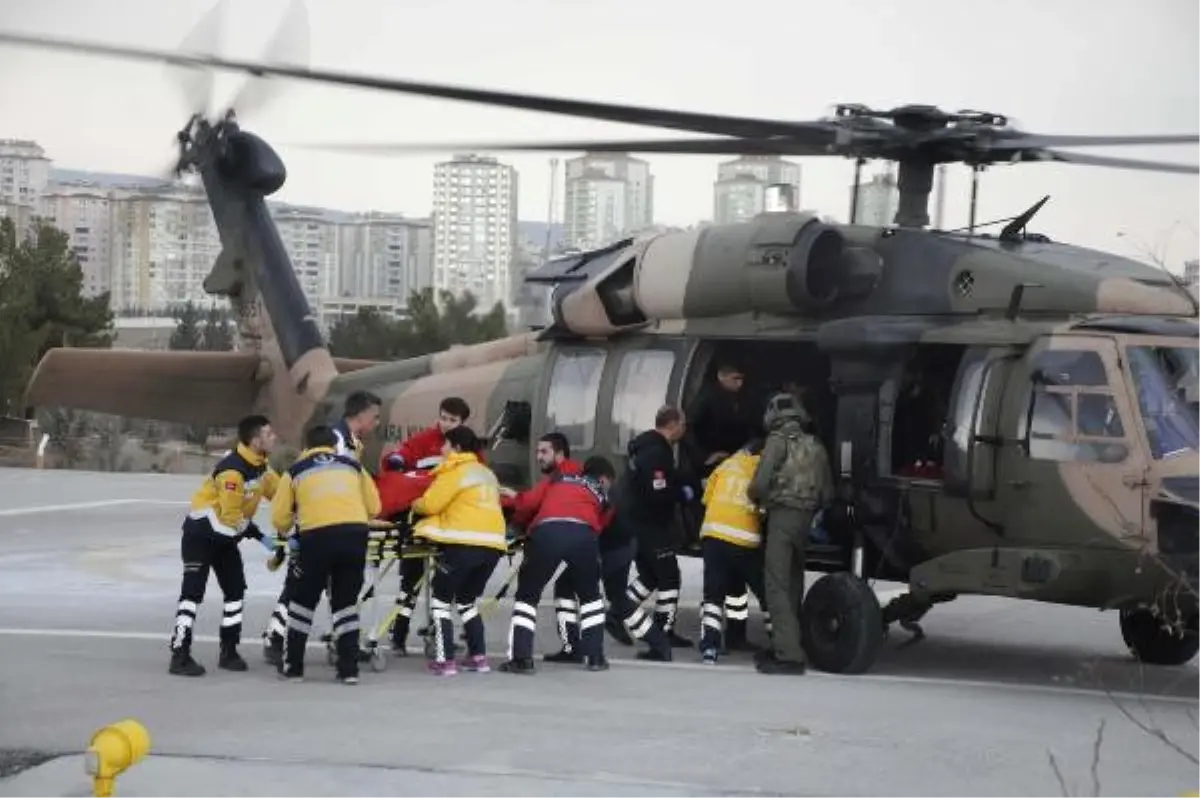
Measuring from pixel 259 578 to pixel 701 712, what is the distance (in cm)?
800

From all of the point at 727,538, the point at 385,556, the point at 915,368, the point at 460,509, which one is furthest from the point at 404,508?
the point at 915,368

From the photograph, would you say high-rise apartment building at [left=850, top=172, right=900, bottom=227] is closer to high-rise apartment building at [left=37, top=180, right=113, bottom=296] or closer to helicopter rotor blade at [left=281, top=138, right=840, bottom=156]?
helicopter rotor blade at [left=281, top=138, right=840, bottom=156]

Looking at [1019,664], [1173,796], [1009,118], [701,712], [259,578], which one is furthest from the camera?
[259,578]

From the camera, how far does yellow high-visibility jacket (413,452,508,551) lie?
10.6 metres

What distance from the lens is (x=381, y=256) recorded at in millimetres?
70750

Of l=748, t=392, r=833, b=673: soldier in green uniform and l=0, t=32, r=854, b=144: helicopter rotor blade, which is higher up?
l=0, t=32, r=854, b=144: helicopter rotor blade

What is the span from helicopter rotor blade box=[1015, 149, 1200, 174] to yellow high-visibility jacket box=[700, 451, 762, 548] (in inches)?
104

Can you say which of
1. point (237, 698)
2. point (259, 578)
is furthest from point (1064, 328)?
point (259, 578)

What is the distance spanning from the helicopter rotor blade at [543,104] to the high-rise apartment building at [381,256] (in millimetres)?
42396

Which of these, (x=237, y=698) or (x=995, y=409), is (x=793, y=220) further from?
(x=237, y=698)

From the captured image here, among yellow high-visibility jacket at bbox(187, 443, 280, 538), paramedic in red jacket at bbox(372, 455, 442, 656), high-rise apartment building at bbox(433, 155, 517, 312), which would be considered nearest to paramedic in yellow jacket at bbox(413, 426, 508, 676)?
paramedic in red jacket at bbox(372, 455, 442, 656)

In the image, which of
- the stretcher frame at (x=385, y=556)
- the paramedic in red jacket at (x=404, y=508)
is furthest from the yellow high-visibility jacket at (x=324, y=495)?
the paramedic in red jacket at (x=404, y=508)

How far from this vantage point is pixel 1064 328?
10.6 m

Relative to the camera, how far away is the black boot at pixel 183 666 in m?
10.4
